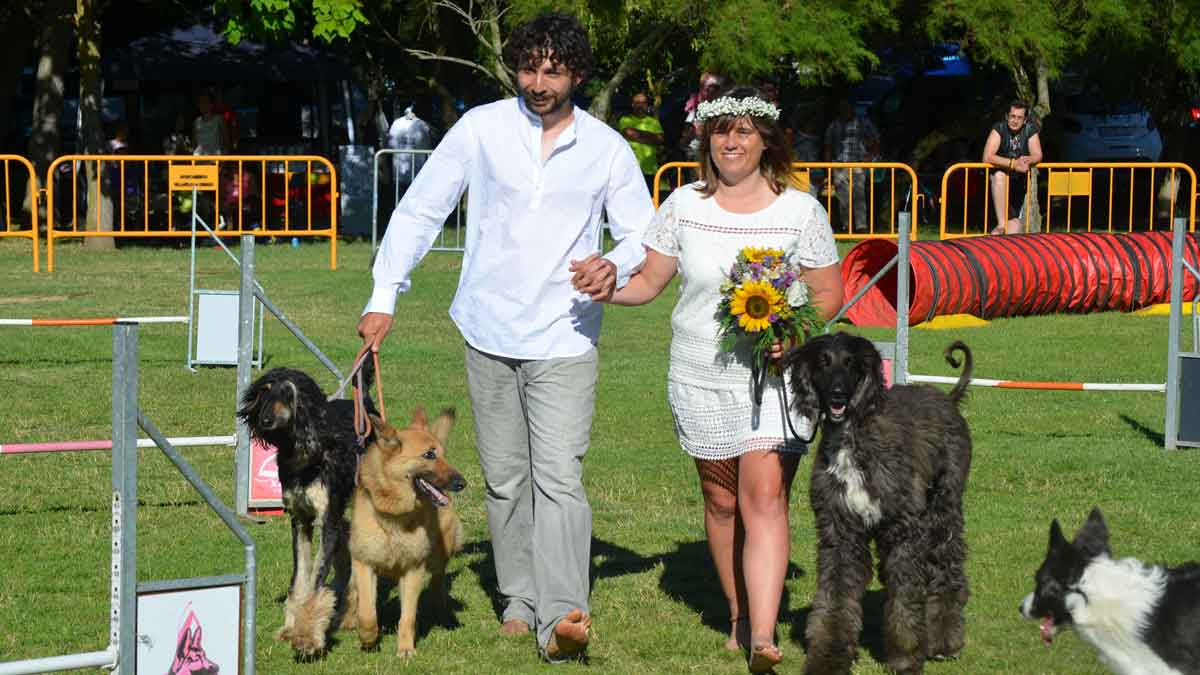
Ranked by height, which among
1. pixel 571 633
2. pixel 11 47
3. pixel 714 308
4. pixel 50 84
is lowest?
pixel 571 633

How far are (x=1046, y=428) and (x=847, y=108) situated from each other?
14.4 meters

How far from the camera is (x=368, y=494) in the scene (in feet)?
20.8

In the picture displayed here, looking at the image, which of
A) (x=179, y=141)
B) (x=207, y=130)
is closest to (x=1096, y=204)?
(x=207, y=130)

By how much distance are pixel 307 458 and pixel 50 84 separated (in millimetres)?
19279

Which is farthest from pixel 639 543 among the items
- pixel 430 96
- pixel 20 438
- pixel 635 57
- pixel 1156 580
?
pixel 430 96

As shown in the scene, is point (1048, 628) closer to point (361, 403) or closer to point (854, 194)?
point (361, 403)

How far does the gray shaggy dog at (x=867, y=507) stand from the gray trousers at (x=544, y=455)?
90 cm

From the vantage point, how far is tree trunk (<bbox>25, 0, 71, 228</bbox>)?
23.5 m

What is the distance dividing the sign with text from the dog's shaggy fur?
13.0 metres

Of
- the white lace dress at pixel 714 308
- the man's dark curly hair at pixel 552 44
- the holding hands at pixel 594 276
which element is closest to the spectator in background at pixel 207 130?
the man's dark curly hair at pixel 552 44

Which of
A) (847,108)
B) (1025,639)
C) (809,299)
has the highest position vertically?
(847,108)

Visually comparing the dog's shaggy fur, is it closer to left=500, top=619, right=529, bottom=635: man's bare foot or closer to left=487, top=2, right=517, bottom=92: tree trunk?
left=500, top=619, right=529, bottom=635: man's bare foot

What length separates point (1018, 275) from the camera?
16.4 m

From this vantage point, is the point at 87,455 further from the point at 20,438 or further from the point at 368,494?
the point at 368,494
